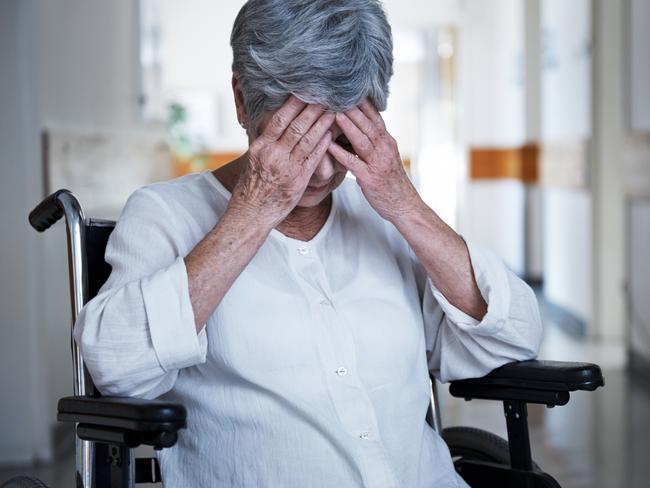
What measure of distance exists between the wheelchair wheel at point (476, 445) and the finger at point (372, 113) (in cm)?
61

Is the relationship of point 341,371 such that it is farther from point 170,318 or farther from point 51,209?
point 51,209

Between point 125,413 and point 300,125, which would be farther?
point 300,125

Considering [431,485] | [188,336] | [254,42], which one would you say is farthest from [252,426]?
[254,42]

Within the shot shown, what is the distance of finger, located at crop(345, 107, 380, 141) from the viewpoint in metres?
1.44

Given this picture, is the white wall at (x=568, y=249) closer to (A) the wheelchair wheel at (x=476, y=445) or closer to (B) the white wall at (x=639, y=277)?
(B) the white wall at (x=639, y=277)

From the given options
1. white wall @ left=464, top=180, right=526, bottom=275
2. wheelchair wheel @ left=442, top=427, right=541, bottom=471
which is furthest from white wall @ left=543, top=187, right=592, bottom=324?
wheelchair wheel @ left=442, top=427, right=541, bottom=471

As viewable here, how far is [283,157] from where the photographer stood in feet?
4.66

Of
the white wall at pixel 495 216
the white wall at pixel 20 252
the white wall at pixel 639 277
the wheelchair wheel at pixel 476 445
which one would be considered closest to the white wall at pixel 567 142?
the white wall at pixel 639 277

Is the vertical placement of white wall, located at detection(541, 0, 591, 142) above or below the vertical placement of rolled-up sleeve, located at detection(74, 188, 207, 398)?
above

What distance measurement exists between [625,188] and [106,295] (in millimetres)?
4804

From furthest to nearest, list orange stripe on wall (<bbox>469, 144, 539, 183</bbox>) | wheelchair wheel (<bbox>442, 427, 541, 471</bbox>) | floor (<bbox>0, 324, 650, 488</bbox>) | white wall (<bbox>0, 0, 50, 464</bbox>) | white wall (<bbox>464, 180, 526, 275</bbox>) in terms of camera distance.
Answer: white wall (<bbox>464, 180, 526, 275</bbox>), orange stripe on wall (<bbox>469, 144, 539, 183</bbox>), white wall (<bbox>0, 0, 50, 464</bbox>), floor (<bbox>0, 324, 650, 488</bbox>), wheelchair wheel (<bbox>442, 427, 541, 471</bbox>)

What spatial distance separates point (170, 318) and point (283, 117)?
0.32 m

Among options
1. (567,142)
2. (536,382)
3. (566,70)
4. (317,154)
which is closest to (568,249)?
(567,142)

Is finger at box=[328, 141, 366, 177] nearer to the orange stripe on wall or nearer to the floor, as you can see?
the floor
